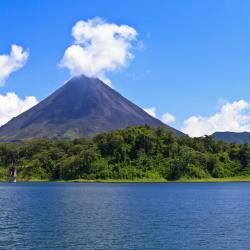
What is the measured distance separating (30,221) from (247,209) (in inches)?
1551

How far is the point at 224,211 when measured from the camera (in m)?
74.4

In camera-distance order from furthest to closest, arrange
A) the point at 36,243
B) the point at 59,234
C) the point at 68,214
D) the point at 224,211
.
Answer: the point at 224,211
the point at 68,214
the point at 59,234
the point at 36,243

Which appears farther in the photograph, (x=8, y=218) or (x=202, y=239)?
(x=8, y=218)

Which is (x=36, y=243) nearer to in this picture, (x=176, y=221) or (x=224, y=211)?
(x=176, y=221)

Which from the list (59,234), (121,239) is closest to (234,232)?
(121,239)

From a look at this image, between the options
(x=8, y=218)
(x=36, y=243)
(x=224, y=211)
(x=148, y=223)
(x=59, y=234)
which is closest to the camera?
(x=36, y=243)

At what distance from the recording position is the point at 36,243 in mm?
44219

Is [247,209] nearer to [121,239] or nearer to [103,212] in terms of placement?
[103,212]

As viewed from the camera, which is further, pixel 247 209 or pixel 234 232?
pixel 247 209

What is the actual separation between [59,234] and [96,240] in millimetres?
5729

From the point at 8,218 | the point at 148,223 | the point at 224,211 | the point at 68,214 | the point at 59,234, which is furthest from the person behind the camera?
the point at 224,211

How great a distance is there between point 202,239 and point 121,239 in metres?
8.61

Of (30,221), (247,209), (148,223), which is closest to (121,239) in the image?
(148,223)

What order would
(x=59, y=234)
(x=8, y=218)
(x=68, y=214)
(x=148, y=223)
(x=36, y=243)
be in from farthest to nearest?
(x=68, y=214) → (x=8, y=218) → (x=148, y=223) → (x=59, y=234) → (x=36, y=243)
